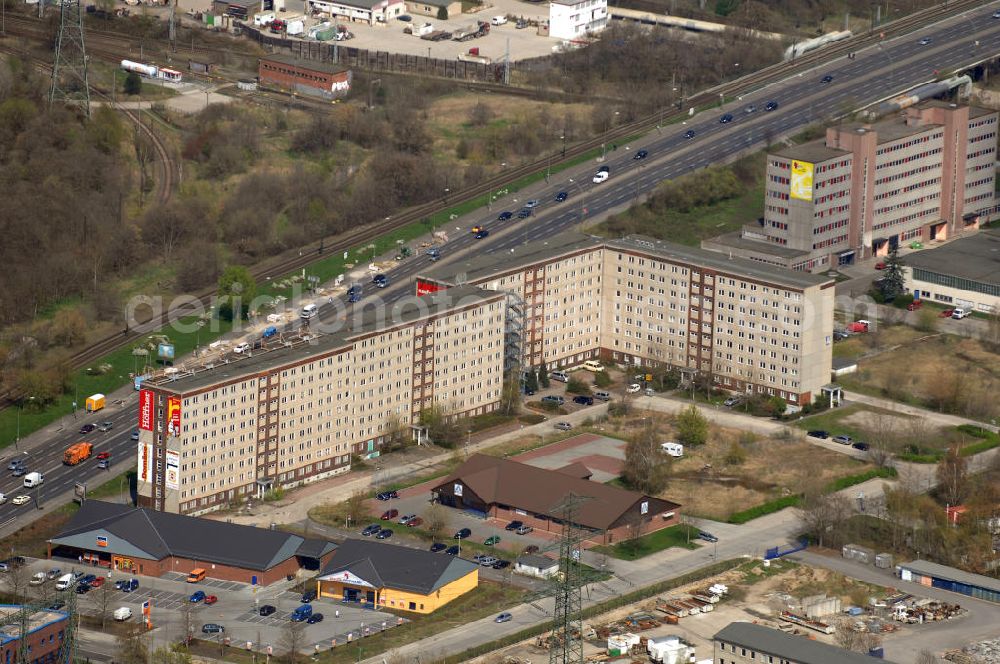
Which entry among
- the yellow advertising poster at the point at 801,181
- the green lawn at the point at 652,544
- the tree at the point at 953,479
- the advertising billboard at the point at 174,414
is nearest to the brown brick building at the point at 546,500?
the green lawn at the point at 652,544

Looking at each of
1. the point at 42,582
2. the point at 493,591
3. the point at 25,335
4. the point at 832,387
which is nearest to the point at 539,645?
the point at 493,591

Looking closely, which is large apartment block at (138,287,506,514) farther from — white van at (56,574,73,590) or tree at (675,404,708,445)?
tree at (675,404,708,445)

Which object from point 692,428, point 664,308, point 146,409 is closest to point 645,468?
point 692,428

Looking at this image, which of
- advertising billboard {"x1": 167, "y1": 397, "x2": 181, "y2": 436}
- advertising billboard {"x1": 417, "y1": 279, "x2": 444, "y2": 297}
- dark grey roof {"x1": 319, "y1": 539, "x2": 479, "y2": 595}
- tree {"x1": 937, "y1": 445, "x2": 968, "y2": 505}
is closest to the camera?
dark grey roof {"x1": 319, "y1": 539, "x2": 479, "y2": 595}

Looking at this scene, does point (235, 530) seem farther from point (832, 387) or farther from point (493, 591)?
point (832, 387)

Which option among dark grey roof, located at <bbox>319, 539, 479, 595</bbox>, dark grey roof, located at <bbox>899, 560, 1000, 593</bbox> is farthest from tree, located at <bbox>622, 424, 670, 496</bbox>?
dark grey roof, located at <bbox>899, 560, 1000, 593</bbox>
